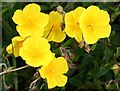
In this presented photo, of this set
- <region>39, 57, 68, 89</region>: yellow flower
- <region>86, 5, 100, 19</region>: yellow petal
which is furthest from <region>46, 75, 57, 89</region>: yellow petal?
<region>86, 5, 100, 19</region>: yellow petal

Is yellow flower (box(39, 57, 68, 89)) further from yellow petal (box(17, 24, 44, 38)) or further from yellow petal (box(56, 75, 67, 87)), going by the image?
yellow petal (box(17, 24, 44, 38))

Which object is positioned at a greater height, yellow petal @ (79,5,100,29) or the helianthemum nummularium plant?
yellow petal @ (79,5,100,29)

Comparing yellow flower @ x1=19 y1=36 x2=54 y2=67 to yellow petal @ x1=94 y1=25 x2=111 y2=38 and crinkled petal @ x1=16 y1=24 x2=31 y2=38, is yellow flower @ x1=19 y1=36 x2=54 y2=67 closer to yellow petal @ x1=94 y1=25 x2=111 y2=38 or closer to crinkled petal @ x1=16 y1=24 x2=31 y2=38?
crinkled petal @ x1=16 y1=24 x2=31 y2=38

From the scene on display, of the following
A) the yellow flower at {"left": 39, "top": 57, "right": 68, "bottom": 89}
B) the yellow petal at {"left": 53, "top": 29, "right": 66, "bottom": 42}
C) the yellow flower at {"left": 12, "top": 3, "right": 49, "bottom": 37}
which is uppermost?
the yellow flower at {"left": 12, "top": 3, "right": 49, "bottom": 37}

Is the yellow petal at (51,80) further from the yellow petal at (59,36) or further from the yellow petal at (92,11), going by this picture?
the yellow petal at (92,11)

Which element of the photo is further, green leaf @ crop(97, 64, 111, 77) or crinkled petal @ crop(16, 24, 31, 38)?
green leaf @ crop(97, 64, 111, 77)
